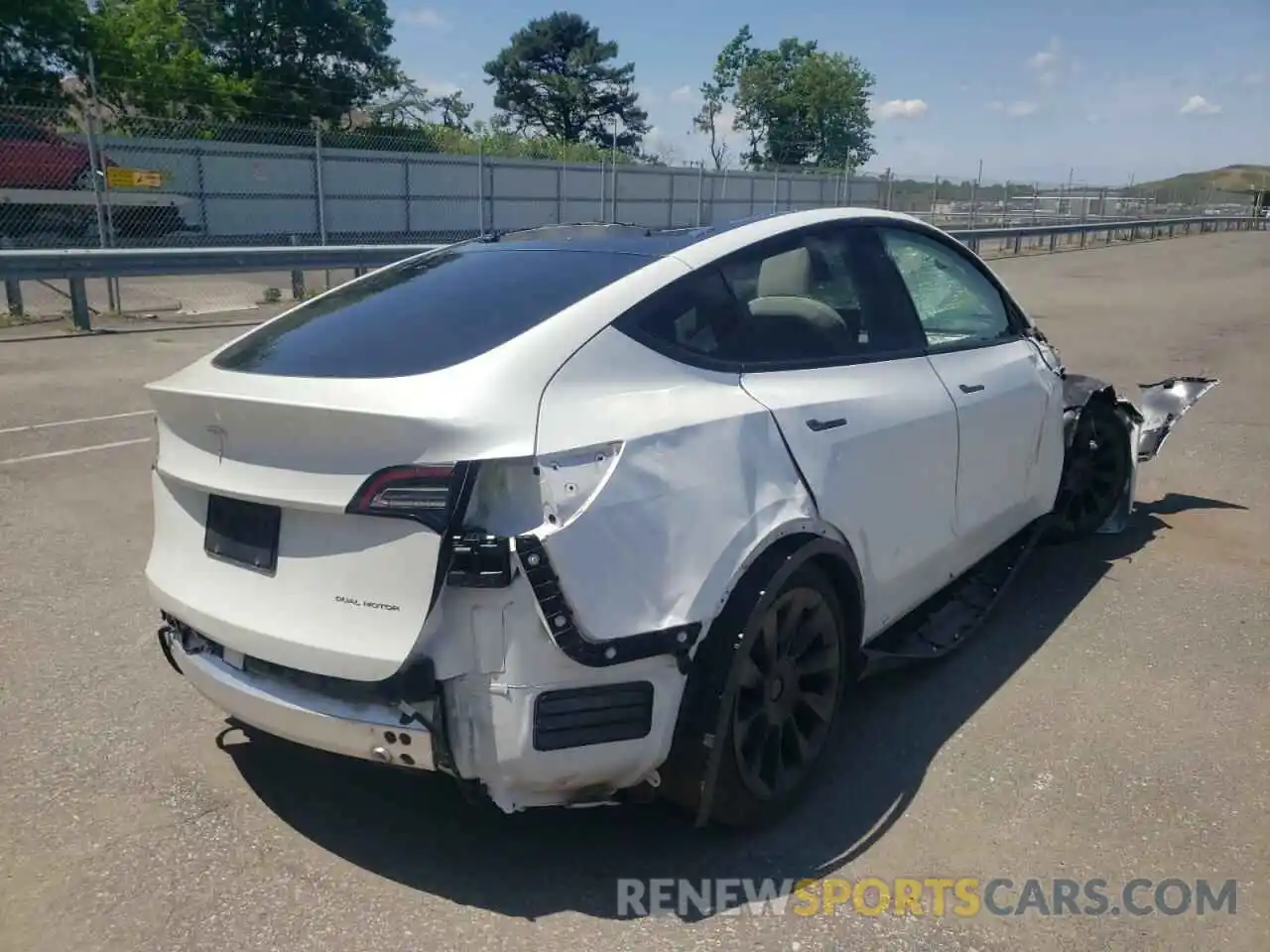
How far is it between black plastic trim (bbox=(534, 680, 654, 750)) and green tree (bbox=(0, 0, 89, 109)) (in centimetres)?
3494

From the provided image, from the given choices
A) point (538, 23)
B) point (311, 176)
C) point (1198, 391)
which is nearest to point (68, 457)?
point (1198, 391)

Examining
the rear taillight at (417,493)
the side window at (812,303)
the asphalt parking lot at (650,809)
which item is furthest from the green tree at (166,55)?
the rear taillight at (417,493)

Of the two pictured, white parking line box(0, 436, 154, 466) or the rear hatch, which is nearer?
the rear hatch

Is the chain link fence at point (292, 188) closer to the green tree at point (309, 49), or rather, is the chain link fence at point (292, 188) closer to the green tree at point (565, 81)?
the green tree at point (309, 49)

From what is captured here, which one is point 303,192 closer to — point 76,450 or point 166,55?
point 166,55

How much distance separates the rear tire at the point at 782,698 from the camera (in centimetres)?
281

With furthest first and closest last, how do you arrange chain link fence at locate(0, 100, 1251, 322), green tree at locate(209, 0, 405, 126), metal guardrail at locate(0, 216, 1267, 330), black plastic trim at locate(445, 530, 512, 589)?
green tree at locate(209, 0, 405, 126) < chain link fence at locate(0, 100, 1251, 322) < metal guardrail at locate(0, 216, 1267, 330) < black plastic trim at locate(445, 530, 512, 589)

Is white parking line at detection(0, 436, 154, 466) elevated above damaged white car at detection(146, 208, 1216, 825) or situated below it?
below

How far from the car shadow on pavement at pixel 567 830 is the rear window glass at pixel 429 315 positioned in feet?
4.17

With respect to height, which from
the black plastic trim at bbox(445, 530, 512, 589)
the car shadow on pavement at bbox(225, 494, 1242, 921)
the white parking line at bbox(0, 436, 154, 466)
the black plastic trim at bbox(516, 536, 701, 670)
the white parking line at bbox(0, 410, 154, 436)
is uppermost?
the black plastic trim at bbox(445, 530, 512, 589)

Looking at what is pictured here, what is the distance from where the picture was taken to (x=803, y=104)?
76.9m

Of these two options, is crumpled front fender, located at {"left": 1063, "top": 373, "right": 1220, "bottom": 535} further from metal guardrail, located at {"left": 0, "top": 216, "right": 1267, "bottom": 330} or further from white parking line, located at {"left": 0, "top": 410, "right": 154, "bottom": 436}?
metal guardrail, located at {"left": 0, "top": 216, "right": 1267, "bottom": 330}

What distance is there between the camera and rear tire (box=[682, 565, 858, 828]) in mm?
2809
